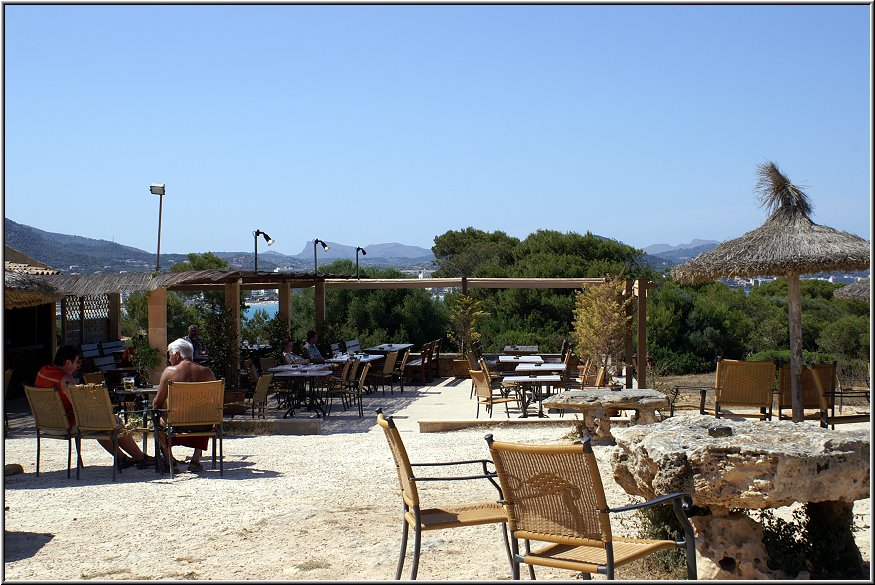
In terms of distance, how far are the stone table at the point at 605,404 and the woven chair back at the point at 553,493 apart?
5.18 meters

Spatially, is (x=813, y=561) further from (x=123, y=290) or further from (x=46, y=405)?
(x=123, y=290)

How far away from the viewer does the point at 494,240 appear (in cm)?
5306

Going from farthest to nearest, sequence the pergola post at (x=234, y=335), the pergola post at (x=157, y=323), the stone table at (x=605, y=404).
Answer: the pergola post at (x=234, y=335) → the pergola post at (x=157, y=323) → the stone table at (x=605, y=404)

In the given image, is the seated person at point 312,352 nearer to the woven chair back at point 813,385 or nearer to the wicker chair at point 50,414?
the wicker chair at point 50,414

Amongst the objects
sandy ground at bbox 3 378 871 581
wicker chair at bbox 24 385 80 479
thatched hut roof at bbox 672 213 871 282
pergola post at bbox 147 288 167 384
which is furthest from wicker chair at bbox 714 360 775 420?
pergola post at bbox 147 288 167 384

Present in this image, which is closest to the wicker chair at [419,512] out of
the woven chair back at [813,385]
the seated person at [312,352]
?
the woven chair back at [813,385]

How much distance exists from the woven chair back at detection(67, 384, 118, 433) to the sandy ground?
1.47 feet

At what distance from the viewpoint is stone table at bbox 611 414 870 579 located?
13.4 feet

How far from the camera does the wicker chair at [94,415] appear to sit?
770cm

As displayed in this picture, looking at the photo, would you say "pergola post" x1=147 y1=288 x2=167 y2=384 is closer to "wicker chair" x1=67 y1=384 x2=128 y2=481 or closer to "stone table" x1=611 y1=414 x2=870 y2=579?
"wicker chair" x1=67 y1=384 x2=128 y2=481

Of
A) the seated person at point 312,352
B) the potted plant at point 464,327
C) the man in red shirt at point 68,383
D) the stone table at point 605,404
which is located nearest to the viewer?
the man in red shirt at point 68,383

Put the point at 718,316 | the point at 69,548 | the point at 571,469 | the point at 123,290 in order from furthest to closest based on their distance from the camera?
1. the point at 718,316
2. the point at 123,290
3. the point at 69,548
4. the point at 571,469

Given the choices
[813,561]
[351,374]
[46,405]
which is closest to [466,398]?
[351,374]

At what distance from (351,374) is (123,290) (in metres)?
3.32
